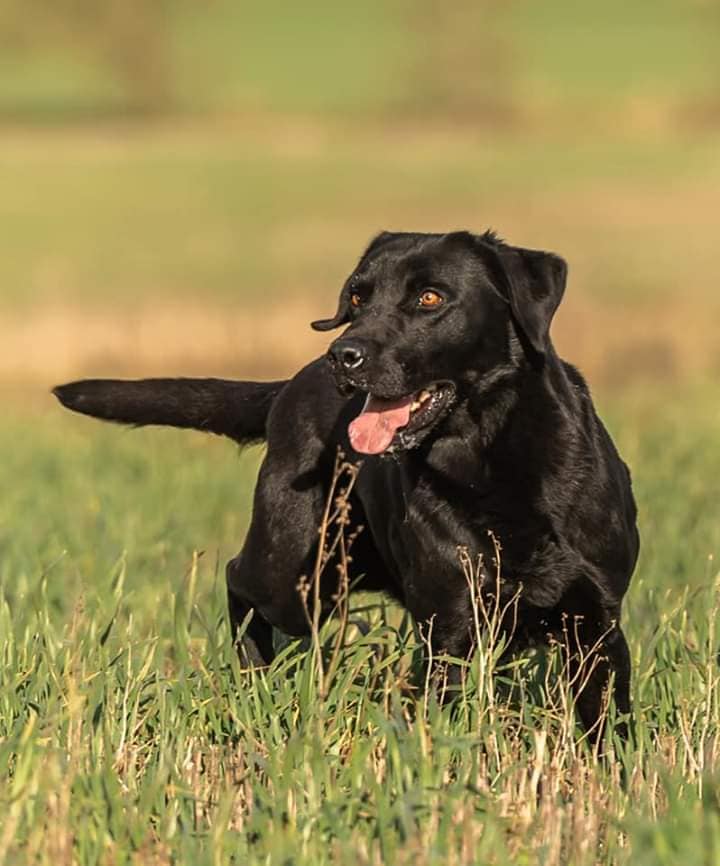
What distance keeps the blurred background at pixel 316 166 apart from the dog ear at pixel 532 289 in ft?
37.3

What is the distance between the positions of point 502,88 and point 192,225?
19.0 meters

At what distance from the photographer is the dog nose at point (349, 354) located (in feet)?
14.7

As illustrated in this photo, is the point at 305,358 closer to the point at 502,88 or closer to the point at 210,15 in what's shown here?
the point at 502,88

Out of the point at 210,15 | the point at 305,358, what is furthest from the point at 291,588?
the point at 210,15

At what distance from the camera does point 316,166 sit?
3462 cm

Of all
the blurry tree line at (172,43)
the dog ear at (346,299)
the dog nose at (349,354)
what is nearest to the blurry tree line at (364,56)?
the blurry tree line at (172,43)

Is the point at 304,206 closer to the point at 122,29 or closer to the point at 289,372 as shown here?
the point at 289,372

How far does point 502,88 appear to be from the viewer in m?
45.9

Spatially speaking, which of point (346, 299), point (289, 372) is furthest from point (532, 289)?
point (289, 372)

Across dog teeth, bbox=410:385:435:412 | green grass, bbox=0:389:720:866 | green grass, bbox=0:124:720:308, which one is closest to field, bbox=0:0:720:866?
green grass, bbox=0:389:720:866

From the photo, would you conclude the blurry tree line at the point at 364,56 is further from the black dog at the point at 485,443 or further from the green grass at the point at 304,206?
the black dog at the point at 485,443

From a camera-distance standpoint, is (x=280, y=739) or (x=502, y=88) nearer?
(x=280, y=739)

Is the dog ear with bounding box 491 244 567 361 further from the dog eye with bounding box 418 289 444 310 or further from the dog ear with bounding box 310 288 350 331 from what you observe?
the dog ear with bounding box 310 288 350 331

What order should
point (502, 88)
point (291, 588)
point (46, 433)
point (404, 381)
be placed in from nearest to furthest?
point (404, 381)
point (291, 588)
point (46, 433)
point (502, 88)
